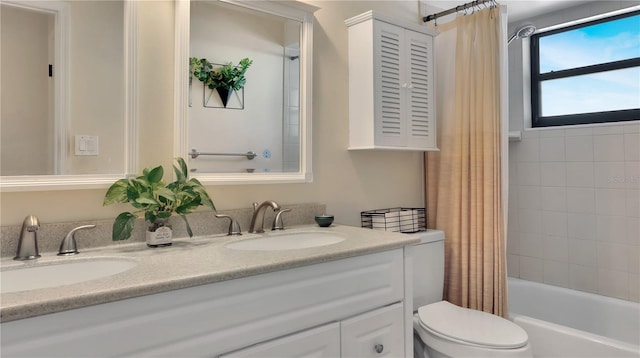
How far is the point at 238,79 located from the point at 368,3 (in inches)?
37.6

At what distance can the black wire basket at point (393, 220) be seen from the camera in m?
2.13

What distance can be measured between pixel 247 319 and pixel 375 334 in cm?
54

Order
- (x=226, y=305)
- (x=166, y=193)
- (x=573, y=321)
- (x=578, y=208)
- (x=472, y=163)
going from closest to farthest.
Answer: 1. (x=226, y=305)
2. (x=166, y=193)
3. (x=472, y=163)
4. (x=573, y=321)
5. (x=578, y=208)

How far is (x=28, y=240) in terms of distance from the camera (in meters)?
1.24

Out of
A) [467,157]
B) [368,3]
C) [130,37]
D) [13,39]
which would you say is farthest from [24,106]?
[467,157]

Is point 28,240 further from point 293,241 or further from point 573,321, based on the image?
point 573,321

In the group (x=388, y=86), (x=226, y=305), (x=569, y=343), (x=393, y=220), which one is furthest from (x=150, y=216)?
(x=569, y=343)

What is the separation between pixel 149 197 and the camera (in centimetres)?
136

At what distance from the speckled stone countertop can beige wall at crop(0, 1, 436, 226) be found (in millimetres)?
171

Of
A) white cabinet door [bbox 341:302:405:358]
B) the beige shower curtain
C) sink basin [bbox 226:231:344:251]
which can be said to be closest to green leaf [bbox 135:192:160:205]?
sink basin [bbox 226:231:344:251]

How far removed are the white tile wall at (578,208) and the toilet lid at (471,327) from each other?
3.86ft

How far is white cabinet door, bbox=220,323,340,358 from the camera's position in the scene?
3.80 feet

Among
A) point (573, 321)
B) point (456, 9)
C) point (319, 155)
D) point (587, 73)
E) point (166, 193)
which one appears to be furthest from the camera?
point (587, 73)

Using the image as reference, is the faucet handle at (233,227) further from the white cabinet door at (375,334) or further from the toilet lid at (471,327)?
the toilet lid at (471,327)
